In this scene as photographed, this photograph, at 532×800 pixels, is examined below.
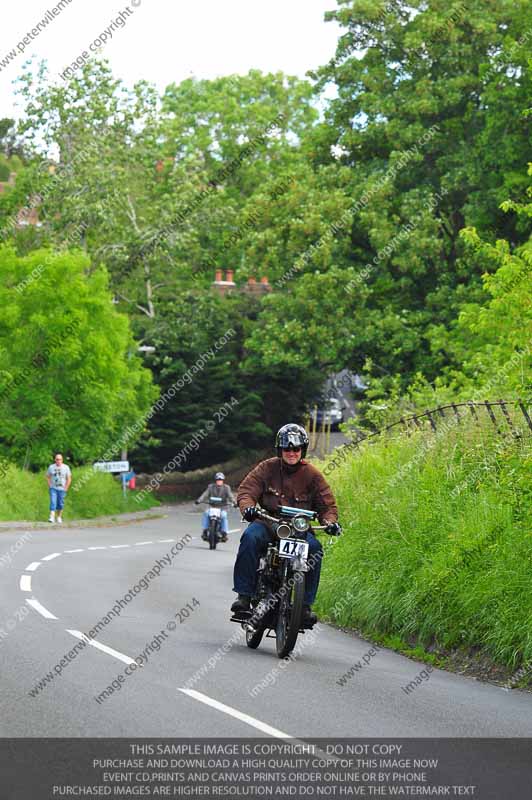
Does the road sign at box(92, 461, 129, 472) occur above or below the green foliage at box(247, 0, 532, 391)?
below

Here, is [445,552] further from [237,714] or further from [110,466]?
[110,466]

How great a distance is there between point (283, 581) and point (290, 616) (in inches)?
14.2

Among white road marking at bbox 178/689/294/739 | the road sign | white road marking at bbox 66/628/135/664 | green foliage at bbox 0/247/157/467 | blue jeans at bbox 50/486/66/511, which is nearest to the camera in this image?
white road marking at bbox 178/689/294/739

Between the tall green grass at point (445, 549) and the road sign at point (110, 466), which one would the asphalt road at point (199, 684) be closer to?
the tall green grass at point (445, 549)

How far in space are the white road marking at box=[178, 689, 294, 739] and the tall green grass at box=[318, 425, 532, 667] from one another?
9.72 ft

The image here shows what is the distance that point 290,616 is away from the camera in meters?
11.0

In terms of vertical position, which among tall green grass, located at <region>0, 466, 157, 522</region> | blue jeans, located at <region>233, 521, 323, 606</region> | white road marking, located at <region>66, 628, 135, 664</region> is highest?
blue jeans, located at <region>233, 521, 323, 606</region>

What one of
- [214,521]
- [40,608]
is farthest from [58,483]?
[40,608]

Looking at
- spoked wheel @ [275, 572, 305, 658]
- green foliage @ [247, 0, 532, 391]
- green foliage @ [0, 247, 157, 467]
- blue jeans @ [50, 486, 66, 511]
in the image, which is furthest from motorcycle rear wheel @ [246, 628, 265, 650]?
green foliage @ [0, 247, 157, 467]

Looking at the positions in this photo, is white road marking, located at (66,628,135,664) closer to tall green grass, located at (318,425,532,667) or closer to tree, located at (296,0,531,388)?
tall green grass, located at (318,425,532,667)

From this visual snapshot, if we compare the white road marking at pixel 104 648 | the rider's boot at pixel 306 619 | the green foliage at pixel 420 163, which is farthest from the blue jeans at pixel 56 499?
the rider's boot at pixel 306 619

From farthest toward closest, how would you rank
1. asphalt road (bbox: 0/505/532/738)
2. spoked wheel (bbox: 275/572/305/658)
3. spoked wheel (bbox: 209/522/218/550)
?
1. spoked wheel (bbox: 209/522/218/550)
2. spoked wheel (bbox: 275/572/305/658)
3. asphalt road (bbox: 0/505/532/738)

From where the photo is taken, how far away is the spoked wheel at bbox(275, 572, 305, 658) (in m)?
10.9

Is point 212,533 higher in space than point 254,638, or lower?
lower
